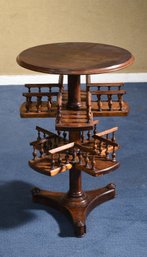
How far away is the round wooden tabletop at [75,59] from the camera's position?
5.78 feet

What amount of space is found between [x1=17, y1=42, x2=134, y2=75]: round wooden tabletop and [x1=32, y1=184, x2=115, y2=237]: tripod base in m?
0.75

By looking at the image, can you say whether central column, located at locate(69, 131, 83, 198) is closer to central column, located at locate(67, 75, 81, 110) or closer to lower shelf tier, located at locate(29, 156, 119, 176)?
lower shelf tier, located at locate(29, 156, 119, 176)

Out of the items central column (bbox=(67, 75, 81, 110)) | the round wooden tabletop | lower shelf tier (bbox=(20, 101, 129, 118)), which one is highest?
the round wooden tabletop

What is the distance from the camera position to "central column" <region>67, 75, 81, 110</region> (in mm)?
1965

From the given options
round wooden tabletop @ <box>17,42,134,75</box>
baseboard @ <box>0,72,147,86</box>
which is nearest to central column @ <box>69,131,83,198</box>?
round wooden tabletop @ <box>17,42,134,75</box>

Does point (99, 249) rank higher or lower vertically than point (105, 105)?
lower

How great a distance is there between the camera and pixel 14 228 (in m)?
2.15

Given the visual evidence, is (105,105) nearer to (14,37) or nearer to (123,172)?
(123,172)

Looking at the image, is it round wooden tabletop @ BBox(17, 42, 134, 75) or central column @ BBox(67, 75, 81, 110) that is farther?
central column @ BBox(67, 75, 81, 110)

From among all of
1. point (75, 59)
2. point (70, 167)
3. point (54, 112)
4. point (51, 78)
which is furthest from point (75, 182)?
point (51, 78)

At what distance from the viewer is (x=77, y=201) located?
2.24 meters

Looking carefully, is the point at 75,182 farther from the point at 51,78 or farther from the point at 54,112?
the point at 51,78

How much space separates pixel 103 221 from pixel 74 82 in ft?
2.42

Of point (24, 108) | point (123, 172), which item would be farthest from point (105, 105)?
point (123, 172)
